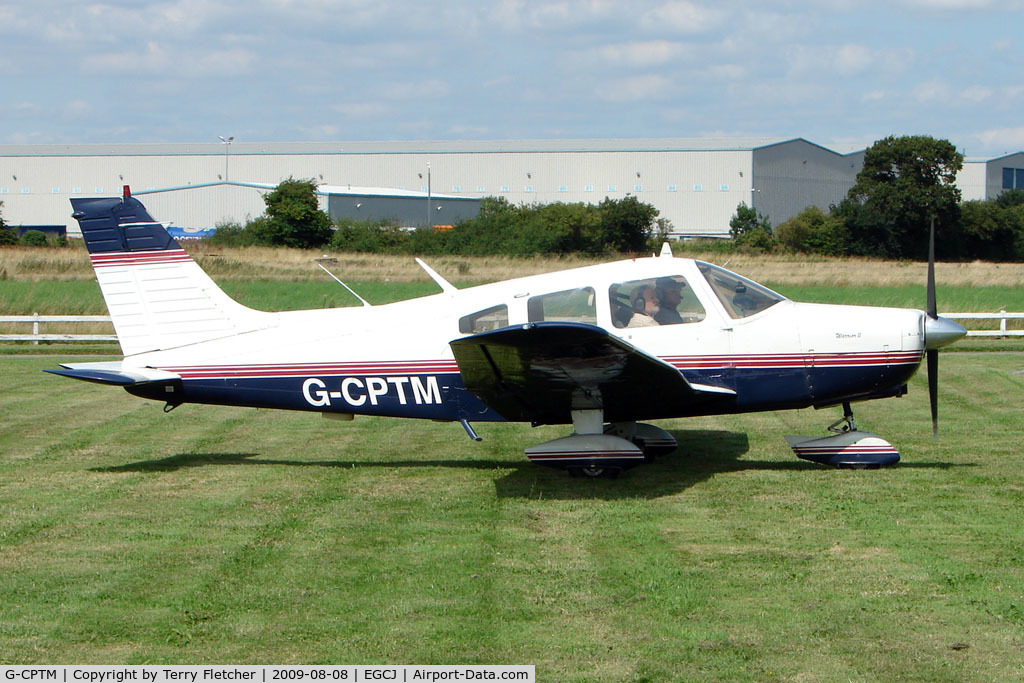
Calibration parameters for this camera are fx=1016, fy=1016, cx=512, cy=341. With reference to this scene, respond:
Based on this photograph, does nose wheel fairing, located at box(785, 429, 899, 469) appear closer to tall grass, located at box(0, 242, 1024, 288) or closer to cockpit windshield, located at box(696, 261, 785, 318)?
cockpit windshield, located at box(696, 261, 785, 318)

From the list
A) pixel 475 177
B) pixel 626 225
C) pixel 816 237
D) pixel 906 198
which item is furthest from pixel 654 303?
pixel 475 177

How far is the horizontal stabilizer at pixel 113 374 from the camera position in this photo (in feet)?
31.2

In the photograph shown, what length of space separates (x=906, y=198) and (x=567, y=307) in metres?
61.0

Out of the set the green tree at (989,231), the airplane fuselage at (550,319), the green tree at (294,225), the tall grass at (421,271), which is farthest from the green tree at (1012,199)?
the airplane fuselage at (550,319)

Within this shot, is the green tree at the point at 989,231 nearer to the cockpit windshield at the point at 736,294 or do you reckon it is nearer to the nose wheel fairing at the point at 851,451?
the nose wheel fairing at the point at 851,451

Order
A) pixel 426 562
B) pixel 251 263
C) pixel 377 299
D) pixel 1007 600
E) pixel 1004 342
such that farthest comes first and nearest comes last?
pixel 251 263
pixel 377 299
pixel 1004 342
pixel 426 562
pixel 1007 600

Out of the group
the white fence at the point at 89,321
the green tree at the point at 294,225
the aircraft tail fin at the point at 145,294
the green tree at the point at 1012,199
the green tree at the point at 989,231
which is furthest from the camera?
the green tree at the point at 1012,199

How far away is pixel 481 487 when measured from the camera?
9.33m

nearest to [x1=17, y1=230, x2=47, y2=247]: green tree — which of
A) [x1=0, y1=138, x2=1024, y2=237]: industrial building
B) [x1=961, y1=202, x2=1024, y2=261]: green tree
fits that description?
[x1=0, y1=138, x2=1024, y2=237]: industrial building

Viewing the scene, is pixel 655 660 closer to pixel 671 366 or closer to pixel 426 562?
pixel 426 562

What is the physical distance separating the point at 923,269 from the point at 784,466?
3749cm

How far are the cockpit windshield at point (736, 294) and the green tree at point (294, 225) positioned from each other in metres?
46.4

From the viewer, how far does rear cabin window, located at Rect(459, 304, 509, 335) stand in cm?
943

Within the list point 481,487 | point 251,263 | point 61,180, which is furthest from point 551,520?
point 61,180
